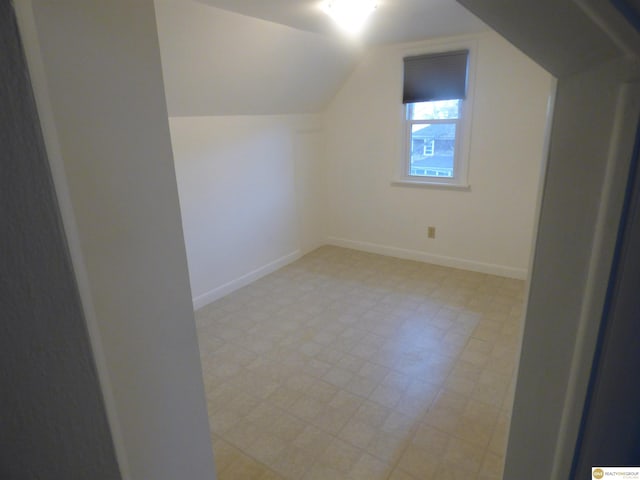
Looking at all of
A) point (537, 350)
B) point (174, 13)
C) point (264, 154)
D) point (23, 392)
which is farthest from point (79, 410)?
point (264, 154)

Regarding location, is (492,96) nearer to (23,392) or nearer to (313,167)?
(313,167)

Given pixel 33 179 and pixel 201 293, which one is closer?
pixel 33 179

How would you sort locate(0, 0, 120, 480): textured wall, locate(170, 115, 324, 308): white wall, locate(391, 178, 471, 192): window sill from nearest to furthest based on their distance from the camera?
locate(0, 0, 120, 480): textured wall < locate(170, 115, 324, 308): white wall < locate(391, 178, 471, 192): window sill

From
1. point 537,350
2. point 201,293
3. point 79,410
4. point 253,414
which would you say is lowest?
Answer: point 253,414

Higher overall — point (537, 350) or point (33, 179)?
point (33, 179)

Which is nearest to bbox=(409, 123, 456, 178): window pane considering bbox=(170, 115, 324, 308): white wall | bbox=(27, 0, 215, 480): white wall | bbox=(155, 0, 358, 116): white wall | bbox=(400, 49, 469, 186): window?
bbox=(400, 49, 469, 186): window

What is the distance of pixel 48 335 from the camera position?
0.36 m

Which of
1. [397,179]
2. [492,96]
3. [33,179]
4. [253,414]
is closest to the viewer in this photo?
[33,179]

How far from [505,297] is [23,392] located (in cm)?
347

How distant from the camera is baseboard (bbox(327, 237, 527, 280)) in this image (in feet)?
11.9

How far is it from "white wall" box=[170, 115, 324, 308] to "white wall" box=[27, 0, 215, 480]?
2.28 metres

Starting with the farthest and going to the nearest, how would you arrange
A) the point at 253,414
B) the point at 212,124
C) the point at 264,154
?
the point at 264,154, the point at 212,124, the point at 253,414

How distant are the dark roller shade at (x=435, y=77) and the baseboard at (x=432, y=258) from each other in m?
1.58

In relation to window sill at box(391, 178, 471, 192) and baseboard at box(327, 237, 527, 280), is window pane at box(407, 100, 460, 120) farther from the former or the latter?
baseboard at box(327, 237, 527, 280)
